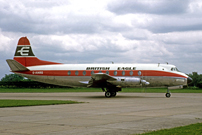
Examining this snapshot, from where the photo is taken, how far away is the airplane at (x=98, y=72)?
3219 cm

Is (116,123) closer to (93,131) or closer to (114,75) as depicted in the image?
(93,131)

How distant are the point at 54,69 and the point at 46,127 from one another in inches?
979

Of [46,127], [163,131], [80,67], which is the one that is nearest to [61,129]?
[46,127]

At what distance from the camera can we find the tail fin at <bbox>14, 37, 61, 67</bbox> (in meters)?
37.7

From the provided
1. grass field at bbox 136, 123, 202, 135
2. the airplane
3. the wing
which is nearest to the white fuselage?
the airplane

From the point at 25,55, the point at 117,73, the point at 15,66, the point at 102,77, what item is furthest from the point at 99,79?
the point at 25,55

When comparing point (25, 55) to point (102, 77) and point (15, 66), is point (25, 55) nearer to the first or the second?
point (15, 66)

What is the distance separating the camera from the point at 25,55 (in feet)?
125

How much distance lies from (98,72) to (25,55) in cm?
1056

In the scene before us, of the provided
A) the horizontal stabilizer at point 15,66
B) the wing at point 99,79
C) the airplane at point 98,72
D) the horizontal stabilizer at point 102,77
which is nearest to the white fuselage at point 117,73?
the airplane at point 98,72

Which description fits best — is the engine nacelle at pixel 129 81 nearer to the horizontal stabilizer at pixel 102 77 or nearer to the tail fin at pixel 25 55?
the horizontal stabilizer at pixel 102 77

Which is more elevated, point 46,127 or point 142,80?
point 142,80

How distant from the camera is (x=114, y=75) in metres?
33.8

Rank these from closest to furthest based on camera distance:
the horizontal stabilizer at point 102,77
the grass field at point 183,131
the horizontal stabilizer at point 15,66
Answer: the grass field at point 183,131, the horizontal stabilizer at point 102,77, the horizontal stabilizer at point 15,66
